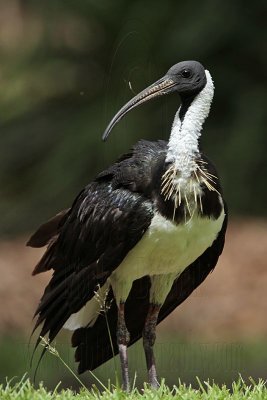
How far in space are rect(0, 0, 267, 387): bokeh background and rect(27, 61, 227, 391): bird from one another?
403 cm

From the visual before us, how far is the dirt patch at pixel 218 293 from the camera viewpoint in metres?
12.8

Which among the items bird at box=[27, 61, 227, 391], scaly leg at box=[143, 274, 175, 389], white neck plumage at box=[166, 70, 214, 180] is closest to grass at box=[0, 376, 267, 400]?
bird at box=[27, 61, 227, 391]

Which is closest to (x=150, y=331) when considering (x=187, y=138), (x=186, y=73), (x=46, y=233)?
(x=46, y=233)

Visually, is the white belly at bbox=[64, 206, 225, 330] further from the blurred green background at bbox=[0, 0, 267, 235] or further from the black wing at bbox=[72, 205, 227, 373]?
the blurred green background at bbox=[0, 0, 267, 235]

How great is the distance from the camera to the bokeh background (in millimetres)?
13109

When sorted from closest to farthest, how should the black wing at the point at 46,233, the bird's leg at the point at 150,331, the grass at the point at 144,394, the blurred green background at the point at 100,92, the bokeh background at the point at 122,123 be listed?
the grass at the point at 144,394 → the bird's leg at the point at 150,331 → the black wing at the point at 46,233 → the bokeh background at the point at 122,123 → the blurred green background at the point at 100,92

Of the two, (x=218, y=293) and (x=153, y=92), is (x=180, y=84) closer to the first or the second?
(x=153, y=92)

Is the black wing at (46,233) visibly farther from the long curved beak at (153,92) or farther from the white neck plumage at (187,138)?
the white neck plumage at (187,138)

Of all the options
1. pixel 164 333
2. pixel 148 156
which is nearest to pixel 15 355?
pixel 164 333

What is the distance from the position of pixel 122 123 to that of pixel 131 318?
17.8 feet

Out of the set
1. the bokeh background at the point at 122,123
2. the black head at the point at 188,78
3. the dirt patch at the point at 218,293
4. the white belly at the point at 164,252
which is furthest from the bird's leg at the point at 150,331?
the dirt patch at the point at 218,293

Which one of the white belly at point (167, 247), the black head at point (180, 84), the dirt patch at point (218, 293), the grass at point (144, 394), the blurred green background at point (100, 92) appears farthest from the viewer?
the blurred green background at point (100, 92)

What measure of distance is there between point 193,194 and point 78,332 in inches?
53.8

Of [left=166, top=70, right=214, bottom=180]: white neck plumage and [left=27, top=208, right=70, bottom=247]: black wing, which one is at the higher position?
[left=166, top=70, right=214, bottom=180]: white neck plumage
